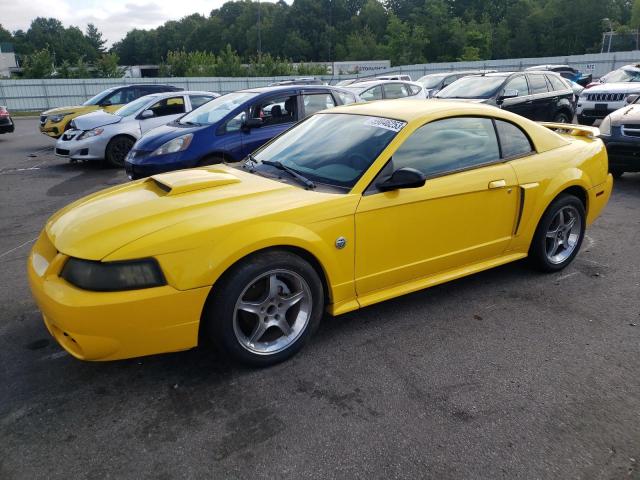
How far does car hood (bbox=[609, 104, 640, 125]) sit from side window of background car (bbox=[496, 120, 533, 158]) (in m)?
4.34

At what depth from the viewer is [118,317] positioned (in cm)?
262

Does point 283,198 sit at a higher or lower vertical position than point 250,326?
higher

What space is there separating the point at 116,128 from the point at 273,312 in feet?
28.3

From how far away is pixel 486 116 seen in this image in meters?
4.04

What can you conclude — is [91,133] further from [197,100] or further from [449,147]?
[449,147]

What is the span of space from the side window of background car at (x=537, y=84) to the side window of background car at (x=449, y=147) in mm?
8126

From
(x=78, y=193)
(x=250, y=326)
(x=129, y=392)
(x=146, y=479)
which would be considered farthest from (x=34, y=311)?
(x=78, y=193)

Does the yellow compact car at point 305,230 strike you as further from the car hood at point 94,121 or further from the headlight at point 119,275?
the car hood at point 94,121

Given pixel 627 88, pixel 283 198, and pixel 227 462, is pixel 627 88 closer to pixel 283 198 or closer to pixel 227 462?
pixel 283 198

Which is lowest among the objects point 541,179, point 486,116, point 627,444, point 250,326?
point 627,444

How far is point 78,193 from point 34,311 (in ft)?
15.6

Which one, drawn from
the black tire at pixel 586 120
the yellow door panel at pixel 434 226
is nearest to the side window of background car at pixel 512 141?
the yellow door panel at pixel 434 226

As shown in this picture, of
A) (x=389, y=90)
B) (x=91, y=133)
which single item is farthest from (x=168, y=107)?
(x=389, y=90)

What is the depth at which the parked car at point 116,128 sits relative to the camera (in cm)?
1020
